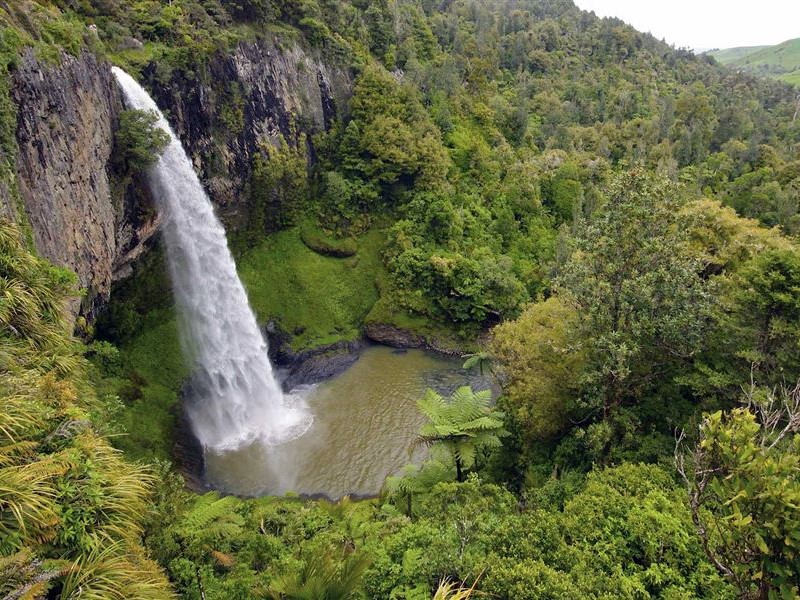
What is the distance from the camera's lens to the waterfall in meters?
20.3

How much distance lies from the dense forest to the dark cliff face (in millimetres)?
509

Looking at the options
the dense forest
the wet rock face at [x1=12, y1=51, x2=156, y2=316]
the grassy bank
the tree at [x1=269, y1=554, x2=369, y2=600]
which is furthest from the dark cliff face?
the tree at [x1=269, y1=554, x2=369, y2=600]

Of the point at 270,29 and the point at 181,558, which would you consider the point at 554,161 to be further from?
the point at 181,558

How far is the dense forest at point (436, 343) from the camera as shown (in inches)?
204

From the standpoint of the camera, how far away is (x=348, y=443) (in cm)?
1981

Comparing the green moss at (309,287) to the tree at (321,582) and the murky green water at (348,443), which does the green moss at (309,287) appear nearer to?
the murky green water at (348,443)

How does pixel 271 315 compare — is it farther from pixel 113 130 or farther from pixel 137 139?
pixel 113 130

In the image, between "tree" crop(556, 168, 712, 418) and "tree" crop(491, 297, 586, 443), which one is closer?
"tree" crop(556, 168, 712, 418)

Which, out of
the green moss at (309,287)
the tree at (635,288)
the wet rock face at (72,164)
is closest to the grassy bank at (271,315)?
the green moss at (309,287)

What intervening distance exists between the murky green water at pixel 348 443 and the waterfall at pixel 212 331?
96cm

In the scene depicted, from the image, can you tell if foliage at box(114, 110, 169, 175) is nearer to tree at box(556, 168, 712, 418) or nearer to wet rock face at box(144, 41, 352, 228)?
wet rock face at box(144, 41, 352, 228)

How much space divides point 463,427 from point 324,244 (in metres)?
19.2

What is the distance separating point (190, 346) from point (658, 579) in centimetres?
2023

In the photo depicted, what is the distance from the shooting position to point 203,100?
73.6ft
